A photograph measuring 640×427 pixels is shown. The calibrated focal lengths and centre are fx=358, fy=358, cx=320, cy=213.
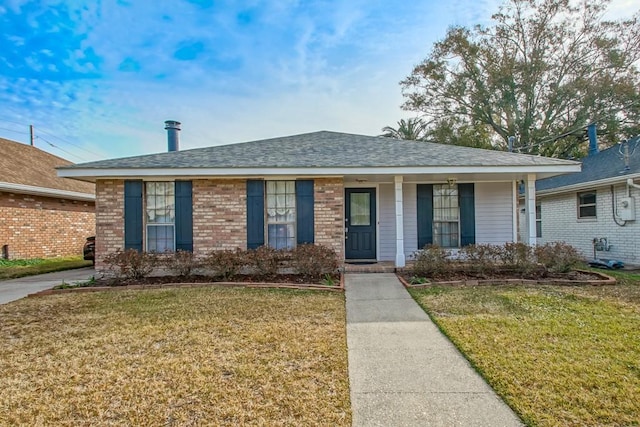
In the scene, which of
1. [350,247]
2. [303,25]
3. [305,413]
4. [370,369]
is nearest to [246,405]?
[305,413]

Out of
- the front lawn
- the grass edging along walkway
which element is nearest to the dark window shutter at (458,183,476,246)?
the grass edging along walkway

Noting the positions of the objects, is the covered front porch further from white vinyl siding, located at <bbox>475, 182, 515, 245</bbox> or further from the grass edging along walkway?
the grass edging along walkway

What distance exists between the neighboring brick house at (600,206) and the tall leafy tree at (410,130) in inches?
476

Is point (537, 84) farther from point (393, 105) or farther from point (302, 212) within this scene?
point (302, 212)

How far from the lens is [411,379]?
317 centimetres

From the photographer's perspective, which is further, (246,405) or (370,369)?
(370,369)

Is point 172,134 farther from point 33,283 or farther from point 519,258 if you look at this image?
point 519,258

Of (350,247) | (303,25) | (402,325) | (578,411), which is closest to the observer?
(578,411)

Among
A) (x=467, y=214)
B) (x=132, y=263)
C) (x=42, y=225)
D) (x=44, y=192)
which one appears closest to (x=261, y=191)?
(x=132, y=263)

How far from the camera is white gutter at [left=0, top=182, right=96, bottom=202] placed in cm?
1126

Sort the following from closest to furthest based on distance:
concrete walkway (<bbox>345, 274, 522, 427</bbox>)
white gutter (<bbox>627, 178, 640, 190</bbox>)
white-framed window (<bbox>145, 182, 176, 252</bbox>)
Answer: concrete walkway (<bbox>345, 274, 522, 427</bbox>), white-framed window (<bbox>145, 182, 176, 252</bbox>), white gutter (<bbox>627, 178, 640, 190</bbox>)

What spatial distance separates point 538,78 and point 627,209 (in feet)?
50.1

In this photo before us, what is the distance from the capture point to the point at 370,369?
11.0 ft

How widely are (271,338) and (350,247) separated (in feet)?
19.4
